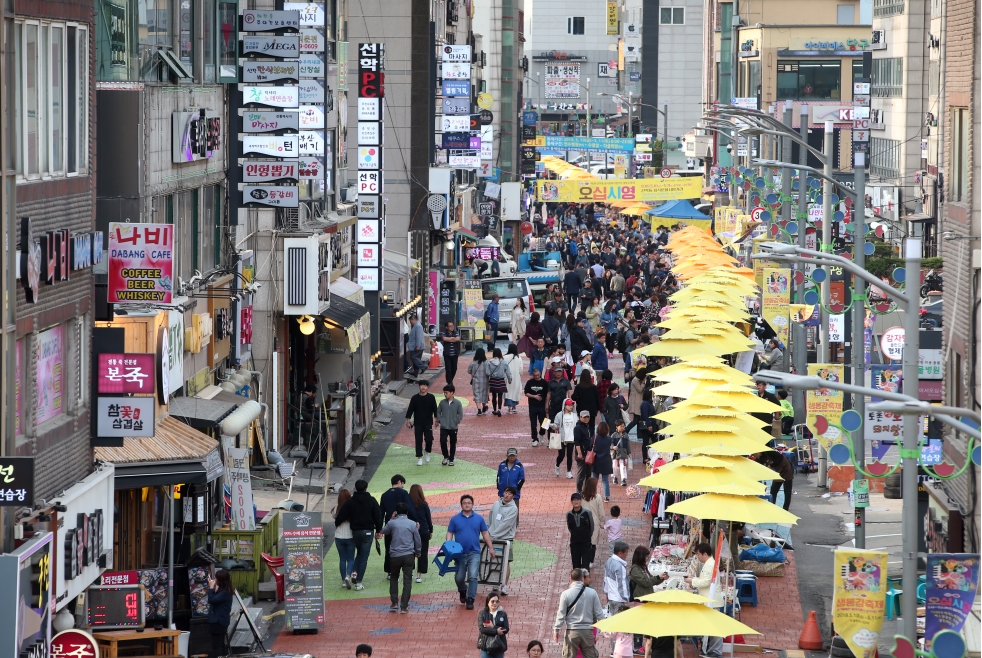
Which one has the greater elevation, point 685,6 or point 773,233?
point 685,6

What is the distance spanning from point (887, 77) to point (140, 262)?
63.5 metres

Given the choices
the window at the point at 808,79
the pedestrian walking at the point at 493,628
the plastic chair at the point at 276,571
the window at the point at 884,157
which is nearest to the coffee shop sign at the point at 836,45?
the window at the point at 808,79

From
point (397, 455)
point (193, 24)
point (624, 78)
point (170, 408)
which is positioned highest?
point (624, 78)

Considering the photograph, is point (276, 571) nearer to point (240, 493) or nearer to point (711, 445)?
point (240, 493)

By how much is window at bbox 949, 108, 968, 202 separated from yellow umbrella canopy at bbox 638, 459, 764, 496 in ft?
18.6

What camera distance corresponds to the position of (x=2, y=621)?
45.2ft

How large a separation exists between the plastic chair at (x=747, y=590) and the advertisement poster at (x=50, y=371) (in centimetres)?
882

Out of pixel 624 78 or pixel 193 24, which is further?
pixel 624 78

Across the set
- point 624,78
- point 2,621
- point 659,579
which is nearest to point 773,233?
point 659,579

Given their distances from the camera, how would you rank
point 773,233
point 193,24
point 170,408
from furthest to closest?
point 773,233 < point 193,24 < point 170,408

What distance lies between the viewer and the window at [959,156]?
69.5 ft

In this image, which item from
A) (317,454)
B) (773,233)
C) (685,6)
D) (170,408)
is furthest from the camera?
(685,6)

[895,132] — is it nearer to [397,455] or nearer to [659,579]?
[397,455]

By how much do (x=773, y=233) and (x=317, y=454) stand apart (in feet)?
58.4
